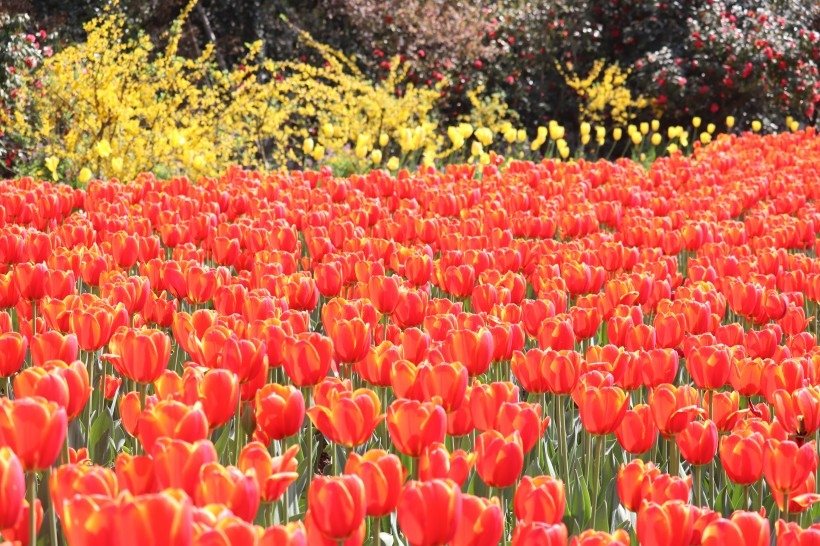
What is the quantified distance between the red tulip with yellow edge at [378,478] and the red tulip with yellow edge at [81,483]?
35cm

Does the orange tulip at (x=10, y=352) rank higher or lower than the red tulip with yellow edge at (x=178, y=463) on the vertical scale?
lower

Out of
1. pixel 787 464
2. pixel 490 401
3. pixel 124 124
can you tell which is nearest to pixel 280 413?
pixel 490 401

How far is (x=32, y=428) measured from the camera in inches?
62.8

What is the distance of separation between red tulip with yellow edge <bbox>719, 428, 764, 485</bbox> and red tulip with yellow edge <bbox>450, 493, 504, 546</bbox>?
2.28 ft

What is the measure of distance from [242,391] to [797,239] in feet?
11.0

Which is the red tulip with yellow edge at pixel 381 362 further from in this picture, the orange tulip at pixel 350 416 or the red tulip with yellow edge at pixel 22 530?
the red tulip with yellow edge at pixel 22 530

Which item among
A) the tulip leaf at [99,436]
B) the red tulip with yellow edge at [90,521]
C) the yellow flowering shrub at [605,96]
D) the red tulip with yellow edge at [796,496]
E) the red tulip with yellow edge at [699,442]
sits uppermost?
the yellow flowering shrub at [605,96]

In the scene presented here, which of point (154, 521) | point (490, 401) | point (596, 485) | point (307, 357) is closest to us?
point (154, 521)

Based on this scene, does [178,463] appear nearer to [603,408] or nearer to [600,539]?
[600,539]

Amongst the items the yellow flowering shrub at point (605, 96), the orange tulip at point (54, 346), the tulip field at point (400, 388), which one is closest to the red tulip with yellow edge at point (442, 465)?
the tulip field at point (400, 388)

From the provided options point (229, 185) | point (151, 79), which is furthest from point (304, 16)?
point (229, 185)

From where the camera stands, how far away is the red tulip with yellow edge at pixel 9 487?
140 cm

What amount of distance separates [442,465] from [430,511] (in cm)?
22

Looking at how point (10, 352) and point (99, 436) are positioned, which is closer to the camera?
point (10, 352)
